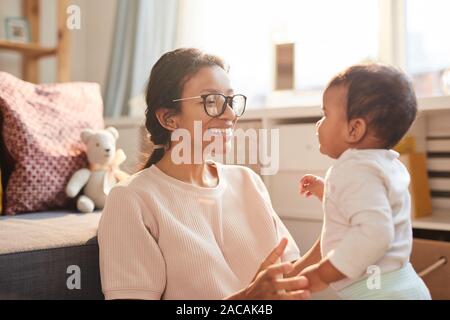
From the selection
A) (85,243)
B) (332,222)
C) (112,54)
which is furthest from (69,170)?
(112,54)

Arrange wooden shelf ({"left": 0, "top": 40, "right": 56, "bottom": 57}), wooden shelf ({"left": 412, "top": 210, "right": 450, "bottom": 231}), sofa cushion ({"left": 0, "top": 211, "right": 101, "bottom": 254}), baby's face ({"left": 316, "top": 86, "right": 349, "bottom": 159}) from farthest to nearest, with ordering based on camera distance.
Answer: wooden shelf ({"left": 0, "top": 40, "right": 56, "bottom": 57}) < wooden shelf ({"left": 412, "top": 210, "right": 450, "bottom": 231}) < sofa cushion ({"left": 0, "top": 211, "right": 101, "bottom": 254}) < baby's face ({"left": 316, "top": 86, "right": 349, "bottom": 159})

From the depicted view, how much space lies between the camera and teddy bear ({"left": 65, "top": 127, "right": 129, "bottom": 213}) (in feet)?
5.32

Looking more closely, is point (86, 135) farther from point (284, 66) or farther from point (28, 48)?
point (28, 48)

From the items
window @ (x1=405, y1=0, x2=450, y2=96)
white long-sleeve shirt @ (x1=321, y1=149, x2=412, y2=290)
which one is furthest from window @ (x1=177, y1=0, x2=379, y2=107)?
white long-sleeve shirt @ (x1=321, y1=149, x2=412, y2=290)

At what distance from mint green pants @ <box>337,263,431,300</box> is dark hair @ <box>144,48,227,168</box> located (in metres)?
0.50

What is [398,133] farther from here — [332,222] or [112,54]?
[112,54]

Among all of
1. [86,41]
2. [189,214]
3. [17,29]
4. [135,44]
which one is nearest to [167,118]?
[189,214]

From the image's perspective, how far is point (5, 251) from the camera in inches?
42.1

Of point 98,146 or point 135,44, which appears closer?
point 98,146

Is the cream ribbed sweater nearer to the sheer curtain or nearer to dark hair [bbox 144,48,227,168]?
dark hair [bbox 144,48,227,168]

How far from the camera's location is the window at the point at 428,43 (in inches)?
74.3

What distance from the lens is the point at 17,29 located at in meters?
2.66

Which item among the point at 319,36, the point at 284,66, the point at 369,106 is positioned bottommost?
the point at 369,106

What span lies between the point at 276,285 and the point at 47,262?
551 millimetres
